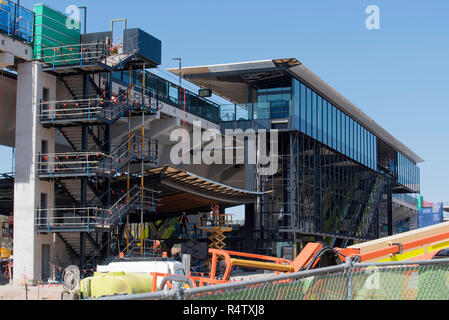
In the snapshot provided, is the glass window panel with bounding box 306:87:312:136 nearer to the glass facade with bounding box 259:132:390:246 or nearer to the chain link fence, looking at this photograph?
the glass facade with bounding box 259:132:390:246

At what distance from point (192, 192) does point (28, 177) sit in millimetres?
11947

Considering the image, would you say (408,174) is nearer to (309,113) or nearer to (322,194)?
(322,194)

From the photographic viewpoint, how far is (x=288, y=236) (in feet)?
181

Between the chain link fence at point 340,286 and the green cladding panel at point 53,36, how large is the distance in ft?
93.0

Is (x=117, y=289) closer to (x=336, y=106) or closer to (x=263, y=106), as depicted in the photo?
(x=263, y=106)

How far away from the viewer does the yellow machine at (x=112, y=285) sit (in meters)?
19.0

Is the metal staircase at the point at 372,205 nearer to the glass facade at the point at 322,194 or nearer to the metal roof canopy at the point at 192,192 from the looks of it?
the glass facade at the point at 322,194

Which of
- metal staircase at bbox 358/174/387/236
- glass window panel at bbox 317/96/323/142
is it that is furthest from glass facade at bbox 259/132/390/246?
glass window panel at bbox 317/96/323/142

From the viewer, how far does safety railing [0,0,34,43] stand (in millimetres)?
34375

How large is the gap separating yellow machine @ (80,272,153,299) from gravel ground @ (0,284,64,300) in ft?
34.3

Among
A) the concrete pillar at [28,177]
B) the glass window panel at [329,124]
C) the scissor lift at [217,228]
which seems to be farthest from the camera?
the glass window panel at [329,124]

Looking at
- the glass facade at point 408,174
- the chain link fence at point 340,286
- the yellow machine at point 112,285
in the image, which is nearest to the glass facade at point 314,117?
the glass facade at point 408,174

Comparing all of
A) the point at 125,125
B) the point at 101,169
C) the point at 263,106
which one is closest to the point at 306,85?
the point at 263,106

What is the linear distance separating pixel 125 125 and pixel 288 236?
1780cm
